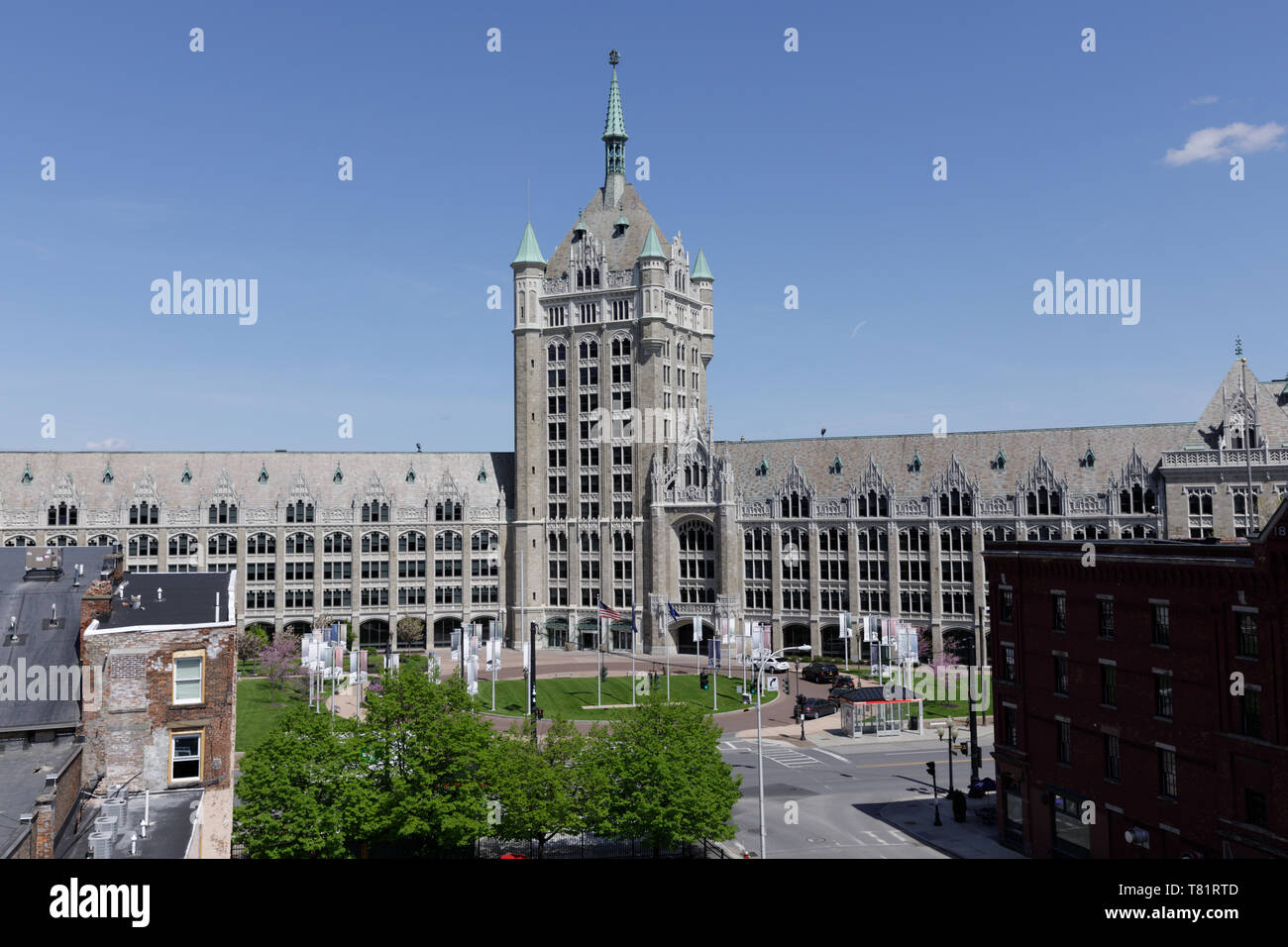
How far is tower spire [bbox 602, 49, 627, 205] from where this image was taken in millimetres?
119000

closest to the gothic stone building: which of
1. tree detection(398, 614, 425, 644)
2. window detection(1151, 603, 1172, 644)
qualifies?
tree detection(398, 614, 425, 644)

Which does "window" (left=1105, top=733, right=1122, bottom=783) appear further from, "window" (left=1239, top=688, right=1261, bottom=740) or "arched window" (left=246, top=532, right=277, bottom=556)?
"arched window" (left=246, top=532, right=277, bottom=556)

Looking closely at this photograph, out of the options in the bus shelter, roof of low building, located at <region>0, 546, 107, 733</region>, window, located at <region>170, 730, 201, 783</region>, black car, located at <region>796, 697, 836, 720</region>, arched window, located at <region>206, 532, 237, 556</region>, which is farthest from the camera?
arched window, located at <region>206, 532, 237, 556</region>

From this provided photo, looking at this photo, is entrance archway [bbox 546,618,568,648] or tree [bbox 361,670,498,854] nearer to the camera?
tree [bbox 361,670,498,854]

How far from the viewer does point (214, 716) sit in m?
34.1

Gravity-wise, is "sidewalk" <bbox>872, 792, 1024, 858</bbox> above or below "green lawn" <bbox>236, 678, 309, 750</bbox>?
below

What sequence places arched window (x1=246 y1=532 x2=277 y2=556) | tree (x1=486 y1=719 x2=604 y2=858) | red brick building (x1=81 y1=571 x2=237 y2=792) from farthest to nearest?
arched window (x1=246 y1=532 x2=277 y2=556), tree (x1=486 y1=719 x2=604 y2=858), red brick building (x1=81 y1=571 x2=237 y2=792)

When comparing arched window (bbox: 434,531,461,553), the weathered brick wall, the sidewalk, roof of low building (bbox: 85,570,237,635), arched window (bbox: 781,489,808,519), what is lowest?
the sidewalk

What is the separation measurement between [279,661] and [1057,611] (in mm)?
64534

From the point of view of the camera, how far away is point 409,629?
367 feet

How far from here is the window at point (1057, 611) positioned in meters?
48.9

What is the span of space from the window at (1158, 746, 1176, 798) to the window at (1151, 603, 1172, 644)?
14.4 ft
